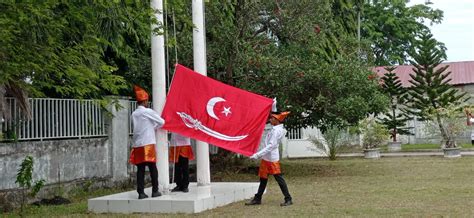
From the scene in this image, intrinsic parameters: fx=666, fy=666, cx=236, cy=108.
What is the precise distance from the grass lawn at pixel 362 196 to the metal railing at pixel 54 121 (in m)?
1.31

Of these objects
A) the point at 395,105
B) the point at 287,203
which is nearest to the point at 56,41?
the point at 287,203

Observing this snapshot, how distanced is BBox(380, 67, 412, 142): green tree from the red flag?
25151 millimetres

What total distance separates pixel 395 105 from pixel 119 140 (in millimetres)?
23742

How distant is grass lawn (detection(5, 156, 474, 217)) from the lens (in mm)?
9578

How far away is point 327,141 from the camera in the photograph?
25.9 metres

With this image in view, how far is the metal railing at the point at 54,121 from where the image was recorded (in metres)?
11.6

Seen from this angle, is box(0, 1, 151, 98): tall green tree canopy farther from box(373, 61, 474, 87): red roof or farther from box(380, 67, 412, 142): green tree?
box(373, 61, 474, 87): red roof

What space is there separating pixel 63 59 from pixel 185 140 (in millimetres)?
3160

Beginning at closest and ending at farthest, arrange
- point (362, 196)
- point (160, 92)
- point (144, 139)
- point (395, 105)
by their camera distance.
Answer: point (144, 139)
point (160, 92)
point (362, 196)
point (395, 105)

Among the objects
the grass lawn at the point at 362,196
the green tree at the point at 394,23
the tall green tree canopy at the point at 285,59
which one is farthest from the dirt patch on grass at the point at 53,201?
the green tree at the point at 394,23

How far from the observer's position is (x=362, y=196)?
11.8 m

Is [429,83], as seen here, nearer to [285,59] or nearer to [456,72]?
[456,72]

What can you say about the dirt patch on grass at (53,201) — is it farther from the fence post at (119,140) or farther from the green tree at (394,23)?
the green tree at (394,23)

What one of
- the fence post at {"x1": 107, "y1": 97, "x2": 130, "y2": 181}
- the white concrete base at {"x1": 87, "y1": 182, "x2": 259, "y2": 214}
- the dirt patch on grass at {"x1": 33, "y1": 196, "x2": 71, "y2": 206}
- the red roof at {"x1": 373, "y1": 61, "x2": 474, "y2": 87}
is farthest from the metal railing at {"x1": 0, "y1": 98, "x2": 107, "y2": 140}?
the red roof at {"x1": 373, "y1": 61, "x2": 474, "y2": 87}
